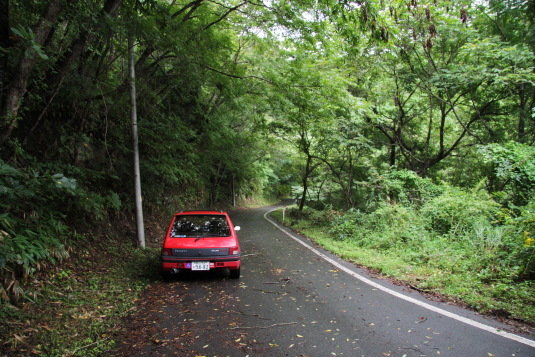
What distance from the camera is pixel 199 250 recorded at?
223 inches

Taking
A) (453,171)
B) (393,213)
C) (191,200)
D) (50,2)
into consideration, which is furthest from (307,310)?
(453,171)

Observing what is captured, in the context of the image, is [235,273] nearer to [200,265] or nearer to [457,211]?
[200,265]

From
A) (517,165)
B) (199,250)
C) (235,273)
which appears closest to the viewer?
(199,250)

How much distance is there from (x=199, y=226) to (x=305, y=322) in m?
3.42

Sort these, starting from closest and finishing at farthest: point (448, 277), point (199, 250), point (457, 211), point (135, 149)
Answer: point (448, 277)
point (199, 250)
point (135, 149)
point (457, 211)

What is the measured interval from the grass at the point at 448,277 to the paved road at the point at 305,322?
1.35 ft

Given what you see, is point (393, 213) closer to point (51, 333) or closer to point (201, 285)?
point (201, 285)

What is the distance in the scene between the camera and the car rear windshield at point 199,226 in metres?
6.15

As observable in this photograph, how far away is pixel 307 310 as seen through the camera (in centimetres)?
422

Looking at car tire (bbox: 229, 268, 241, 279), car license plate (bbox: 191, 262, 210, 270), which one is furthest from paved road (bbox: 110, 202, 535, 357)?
car license plate (bbox: 191, 262, 210, 270)

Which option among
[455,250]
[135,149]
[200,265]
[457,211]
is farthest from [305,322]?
[457,211]

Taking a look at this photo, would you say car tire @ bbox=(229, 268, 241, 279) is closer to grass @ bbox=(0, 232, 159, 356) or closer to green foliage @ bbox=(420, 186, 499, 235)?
grass @ bbox=(0, 232, 159, 356)

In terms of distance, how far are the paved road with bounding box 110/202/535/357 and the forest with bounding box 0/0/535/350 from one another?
930mm

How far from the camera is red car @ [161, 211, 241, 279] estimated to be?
18.5ft
